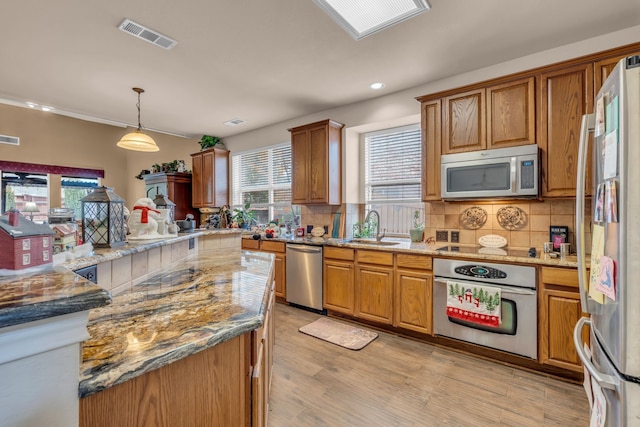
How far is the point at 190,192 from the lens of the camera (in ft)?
19.4

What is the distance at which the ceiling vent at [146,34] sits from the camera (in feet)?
7.54

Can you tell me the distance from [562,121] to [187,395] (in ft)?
10.2

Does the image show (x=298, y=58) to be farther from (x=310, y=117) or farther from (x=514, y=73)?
(x=514, y=73)

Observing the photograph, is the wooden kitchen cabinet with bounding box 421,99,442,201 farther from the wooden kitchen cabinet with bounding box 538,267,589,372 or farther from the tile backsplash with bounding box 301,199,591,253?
the wooden kitchen cabinet with bounding box 538,267,589,372

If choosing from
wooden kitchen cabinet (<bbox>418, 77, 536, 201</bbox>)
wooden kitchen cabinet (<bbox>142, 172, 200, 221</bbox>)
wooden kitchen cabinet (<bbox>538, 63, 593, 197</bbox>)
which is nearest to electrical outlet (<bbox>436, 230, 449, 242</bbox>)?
wooden kitchen cabinet (<bbox>418, 77, 536, 201</bbox>)

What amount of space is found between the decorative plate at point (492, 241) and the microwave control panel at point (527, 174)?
0.61m

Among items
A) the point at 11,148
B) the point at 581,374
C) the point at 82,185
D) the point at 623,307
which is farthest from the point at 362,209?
the point at 11,148

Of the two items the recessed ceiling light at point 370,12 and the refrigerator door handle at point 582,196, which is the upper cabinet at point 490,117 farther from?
the refrigerator door handle at point 582,196

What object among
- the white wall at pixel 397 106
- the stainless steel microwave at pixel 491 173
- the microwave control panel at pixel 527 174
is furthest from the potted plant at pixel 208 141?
the microwave control panel at pixel 527 174

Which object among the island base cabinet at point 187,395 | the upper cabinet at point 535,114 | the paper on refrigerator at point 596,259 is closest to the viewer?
the island base cabinet at point 187,395

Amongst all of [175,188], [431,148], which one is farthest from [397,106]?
[175,188]

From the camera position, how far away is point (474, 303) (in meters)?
2.48

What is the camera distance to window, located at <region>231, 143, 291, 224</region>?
16.3 ft

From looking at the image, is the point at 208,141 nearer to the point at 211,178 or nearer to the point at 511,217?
the point at 211,178
